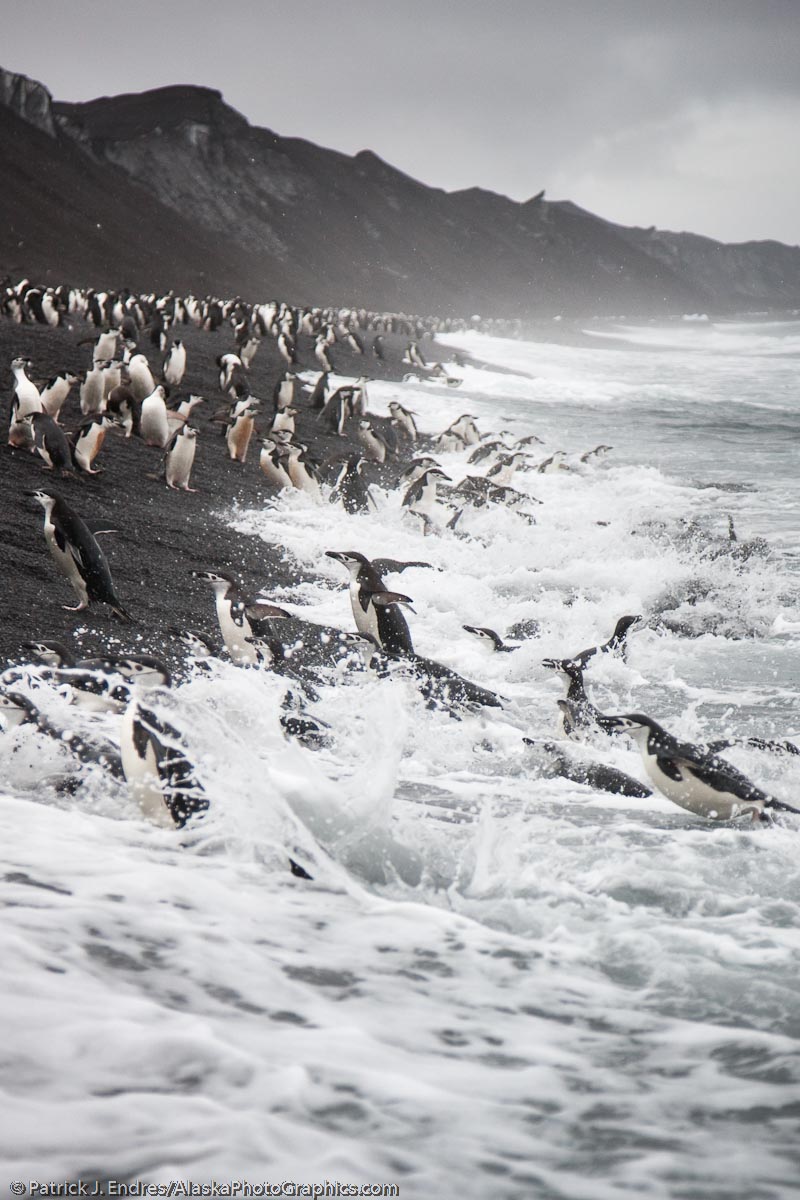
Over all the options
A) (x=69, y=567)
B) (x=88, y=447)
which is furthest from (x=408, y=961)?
(x=88, y=447)

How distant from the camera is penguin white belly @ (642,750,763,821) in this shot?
4363 millimetres

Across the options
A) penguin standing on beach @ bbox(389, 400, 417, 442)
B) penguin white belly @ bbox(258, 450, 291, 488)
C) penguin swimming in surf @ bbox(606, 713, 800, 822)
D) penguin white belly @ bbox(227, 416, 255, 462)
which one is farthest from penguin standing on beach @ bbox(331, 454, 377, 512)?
penguin swimming in surf @ bbox(606, 713, 800, 822)

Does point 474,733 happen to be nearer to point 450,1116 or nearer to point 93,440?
point 450,1116

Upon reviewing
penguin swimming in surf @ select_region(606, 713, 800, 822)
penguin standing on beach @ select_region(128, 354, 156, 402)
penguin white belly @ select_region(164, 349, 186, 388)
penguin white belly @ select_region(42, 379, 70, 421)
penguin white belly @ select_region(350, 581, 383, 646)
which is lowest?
penguin swimming in surf @ select_region(606, 713, 800, 822)

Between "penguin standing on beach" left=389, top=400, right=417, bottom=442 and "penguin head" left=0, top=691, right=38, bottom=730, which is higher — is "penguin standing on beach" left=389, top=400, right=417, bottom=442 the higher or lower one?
the higher one

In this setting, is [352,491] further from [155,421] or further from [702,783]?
[702,783]

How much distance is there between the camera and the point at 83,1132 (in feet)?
6.48

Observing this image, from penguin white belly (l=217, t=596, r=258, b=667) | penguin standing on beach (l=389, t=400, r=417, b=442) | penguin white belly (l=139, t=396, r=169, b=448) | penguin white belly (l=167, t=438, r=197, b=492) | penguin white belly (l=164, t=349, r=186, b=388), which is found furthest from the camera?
penguin standing on beach (l=389, t=400, r=417, b=442)

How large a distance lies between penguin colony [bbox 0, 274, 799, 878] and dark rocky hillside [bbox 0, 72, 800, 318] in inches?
1260

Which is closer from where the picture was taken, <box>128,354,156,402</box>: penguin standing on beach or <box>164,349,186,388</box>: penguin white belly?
<box>128,354,156,402</box>: penguin standing on beach

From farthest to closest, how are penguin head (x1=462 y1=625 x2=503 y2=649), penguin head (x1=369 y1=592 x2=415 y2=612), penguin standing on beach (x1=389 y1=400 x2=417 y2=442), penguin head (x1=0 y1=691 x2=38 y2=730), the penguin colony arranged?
penguin standing on beach (x1=389 y1=400 x2=417 y2=442), penguin head (x1=462 y1=625 x2=503 y2=649), penguin head (x1=369 y1=592 x2=415 y2=612), the penguin colony, penguin head (x1=0 y1=691 x2=38 y2=730)

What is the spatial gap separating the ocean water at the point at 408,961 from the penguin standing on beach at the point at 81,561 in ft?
3.35

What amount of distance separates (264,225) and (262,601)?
8091 cm
